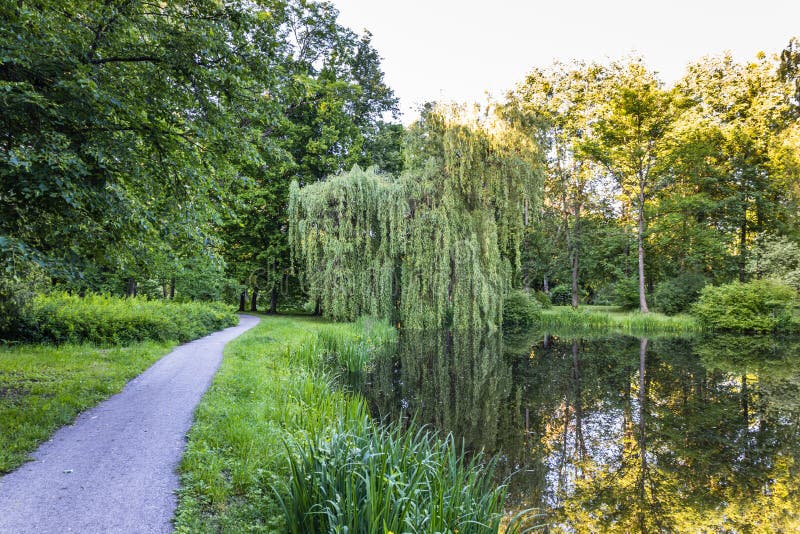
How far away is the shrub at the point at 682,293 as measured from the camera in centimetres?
2188

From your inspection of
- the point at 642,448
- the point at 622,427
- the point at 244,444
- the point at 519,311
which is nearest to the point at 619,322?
the point at 519,311

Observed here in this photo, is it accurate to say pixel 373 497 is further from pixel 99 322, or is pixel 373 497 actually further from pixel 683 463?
pixel 99 322

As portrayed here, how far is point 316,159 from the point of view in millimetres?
21609

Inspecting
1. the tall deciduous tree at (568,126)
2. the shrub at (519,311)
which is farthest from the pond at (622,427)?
the tall deciduous tree at (568,126)

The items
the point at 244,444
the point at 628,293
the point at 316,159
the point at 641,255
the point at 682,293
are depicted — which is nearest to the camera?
the point at 244,444

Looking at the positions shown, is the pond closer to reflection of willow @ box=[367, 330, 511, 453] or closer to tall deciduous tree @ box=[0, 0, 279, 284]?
reflection of willow @ box=[367, 330, 511, 453]

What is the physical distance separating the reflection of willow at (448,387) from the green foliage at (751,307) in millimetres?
11299

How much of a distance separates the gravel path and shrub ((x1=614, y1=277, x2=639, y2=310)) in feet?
79.6

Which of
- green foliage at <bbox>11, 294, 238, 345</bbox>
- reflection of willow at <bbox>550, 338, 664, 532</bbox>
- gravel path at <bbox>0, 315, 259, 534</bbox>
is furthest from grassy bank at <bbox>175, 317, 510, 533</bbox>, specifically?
green foliage at <bbox>11, 294, 238, 345</bbox>

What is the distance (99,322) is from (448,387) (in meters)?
7.59

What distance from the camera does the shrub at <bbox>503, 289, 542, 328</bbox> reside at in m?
21.1

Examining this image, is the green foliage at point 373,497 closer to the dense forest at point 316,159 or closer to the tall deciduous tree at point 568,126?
the dense forest at point 316,159

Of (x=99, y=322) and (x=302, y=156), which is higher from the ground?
(x=302, y=156)

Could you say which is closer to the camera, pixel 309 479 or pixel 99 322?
pixel 309 479
